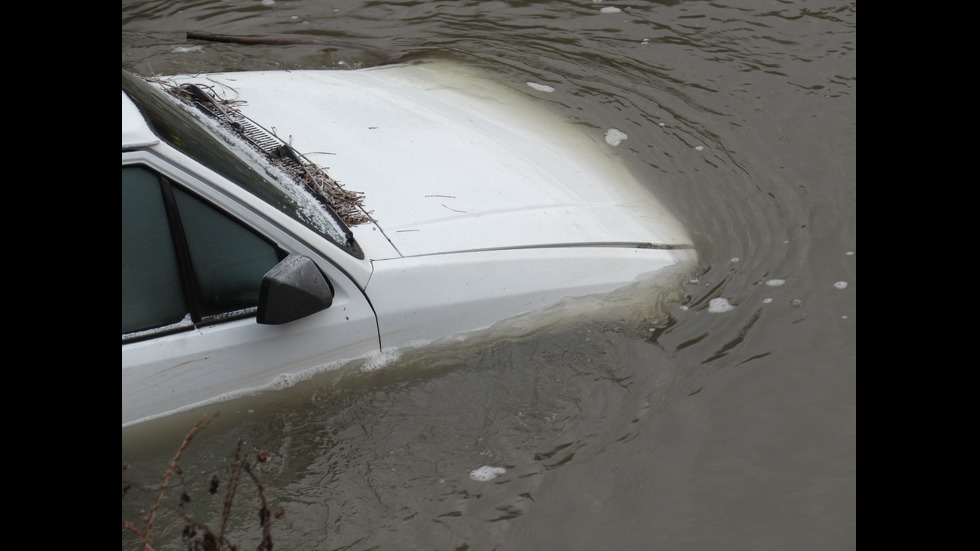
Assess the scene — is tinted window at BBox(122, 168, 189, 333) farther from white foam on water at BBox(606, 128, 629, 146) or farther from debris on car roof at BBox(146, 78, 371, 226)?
white foam on water at BBox(606, 128, 629, 146)

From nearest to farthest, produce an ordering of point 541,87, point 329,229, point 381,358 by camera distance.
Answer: point 329,229, point 381,358, point 541,87

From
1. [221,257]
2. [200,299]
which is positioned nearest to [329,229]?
[221,257]

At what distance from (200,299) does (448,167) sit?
136cm

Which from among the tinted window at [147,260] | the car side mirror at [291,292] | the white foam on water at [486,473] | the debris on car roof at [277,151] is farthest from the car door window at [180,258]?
the white foam on water at [486,473]

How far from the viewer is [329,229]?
3.32m

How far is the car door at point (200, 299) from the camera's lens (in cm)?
293

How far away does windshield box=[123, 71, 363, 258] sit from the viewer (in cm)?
313

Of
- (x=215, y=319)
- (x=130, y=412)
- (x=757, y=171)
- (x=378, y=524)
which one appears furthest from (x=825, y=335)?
(x=130, y=412)

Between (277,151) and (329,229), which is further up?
(277,151)

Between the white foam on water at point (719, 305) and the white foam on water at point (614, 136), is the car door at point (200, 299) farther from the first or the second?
the white foam on water at point (614, 136)

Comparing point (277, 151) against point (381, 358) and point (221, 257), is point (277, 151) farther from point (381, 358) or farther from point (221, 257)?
point (381, 358)

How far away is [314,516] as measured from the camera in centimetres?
321

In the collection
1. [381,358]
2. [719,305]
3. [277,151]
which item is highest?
[277,151]

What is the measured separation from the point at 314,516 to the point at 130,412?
0.74m
